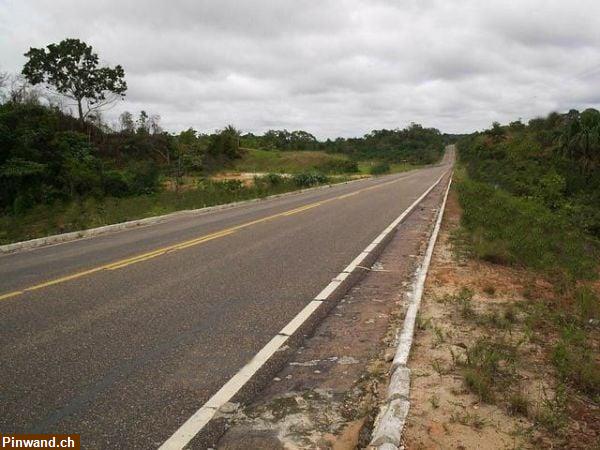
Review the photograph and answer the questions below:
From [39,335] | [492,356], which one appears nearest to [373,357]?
[492,356]

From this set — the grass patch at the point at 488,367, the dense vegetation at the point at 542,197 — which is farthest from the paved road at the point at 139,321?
the dense vegetation at the point at 542,197

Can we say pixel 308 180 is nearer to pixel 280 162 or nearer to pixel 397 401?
pixel 397 401

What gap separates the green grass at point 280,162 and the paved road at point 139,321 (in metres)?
61.1

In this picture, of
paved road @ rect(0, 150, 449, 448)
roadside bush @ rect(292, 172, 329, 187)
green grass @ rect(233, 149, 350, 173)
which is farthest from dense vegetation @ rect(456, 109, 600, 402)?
green grass @ rect(233, 149, 350, 173)

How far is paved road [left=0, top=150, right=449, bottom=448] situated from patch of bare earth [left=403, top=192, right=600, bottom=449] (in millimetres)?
1727

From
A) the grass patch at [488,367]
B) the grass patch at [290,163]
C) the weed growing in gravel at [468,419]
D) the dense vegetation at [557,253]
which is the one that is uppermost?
the grass patch at [290,163]

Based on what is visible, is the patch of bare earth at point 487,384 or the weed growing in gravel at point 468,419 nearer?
the patch of bare earth at point 487,384

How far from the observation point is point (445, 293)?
7.13 meters

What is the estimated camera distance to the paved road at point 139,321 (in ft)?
12.8

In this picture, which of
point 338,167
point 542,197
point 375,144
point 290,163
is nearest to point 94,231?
point 542,197

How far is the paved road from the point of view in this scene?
391 centimetres

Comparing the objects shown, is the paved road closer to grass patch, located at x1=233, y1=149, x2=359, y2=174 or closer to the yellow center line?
the yellow center line

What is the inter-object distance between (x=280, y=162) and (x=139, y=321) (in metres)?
73.2

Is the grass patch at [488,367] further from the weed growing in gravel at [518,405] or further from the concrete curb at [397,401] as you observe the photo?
the concrete curb at [397,401]
